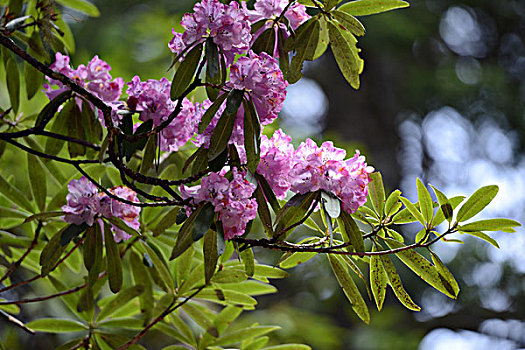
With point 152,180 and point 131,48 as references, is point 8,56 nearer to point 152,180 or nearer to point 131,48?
point 152,180

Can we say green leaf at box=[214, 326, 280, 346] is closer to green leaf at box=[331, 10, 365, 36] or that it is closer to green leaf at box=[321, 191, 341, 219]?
green leaf at box=[321, 191, 341, 219]

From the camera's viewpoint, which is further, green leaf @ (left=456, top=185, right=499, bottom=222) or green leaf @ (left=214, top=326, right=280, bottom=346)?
green leaf @ (left=214, top=326, right=280, bottom=346)

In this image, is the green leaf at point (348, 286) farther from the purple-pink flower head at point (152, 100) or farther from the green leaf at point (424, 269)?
the purple-pink flower head at point (152, 100)

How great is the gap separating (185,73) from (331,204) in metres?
0.24

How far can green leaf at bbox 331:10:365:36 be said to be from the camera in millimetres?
798

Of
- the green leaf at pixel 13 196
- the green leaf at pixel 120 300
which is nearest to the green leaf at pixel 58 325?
the green leaf at pixel 120 300

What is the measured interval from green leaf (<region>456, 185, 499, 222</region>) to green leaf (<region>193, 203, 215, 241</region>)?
0.32 meters

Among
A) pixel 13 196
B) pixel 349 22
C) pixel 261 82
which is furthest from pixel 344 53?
pixel 13 196

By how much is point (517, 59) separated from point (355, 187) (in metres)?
4.19

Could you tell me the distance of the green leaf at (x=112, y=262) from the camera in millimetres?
861

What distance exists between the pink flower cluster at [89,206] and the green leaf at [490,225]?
45 cm

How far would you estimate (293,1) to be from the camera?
788 millimetres

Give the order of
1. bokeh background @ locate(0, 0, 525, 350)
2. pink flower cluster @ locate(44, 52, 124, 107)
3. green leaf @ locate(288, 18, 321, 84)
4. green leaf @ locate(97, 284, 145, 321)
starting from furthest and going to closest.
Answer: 1. bokeh background @ locate(0, 0, 525, 350)
2. green leaf @ locate(97, 284, 145, 321)
3. pink flower cluster @ locate(44, 52, 124, 107)
4. green leaf @ locate(288, 18, 321, 84)

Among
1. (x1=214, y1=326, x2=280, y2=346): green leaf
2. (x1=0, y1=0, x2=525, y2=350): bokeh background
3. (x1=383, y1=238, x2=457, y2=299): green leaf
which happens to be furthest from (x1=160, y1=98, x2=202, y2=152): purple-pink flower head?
(x1=0, y1=0, x2=525, y2=350): bokeh background
